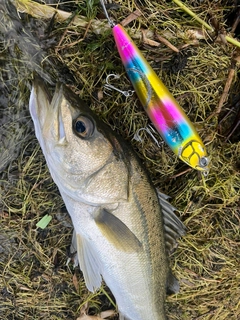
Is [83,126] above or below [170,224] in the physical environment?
above

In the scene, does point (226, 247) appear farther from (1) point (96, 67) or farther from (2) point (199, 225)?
(1) point (96, 67)

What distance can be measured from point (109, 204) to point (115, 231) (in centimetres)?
18

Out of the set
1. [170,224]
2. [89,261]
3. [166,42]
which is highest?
[166,42]

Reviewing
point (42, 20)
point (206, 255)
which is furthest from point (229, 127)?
point (42, 20)

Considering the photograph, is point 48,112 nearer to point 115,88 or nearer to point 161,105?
point 115,88

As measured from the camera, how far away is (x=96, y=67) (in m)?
2.38

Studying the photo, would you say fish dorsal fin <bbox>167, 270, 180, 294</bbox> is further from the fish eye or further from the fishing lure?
the fish eye

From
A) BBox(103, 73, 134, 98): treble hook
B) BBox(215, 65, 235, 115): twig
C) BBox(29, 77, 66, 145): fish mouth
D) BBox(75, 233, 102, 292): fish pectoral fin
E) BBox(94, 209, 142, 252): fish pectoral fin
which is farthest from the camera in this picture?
BBox(215, 65, 235, 115): twig

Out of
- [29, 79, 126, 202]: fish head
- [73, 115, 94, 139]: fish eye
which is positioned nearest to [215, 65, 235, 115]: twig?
[29, 79, 126, 202]: fish head

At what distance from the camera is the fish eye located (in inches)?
75.0

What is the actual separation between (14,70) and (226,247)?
214 cm

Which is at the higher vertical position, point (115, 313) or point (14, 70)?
point (14, 70)

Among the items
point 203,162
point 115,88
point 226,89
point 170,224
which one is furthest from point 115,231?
point 226,89

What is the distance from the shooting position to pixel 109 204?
6.73 ft
